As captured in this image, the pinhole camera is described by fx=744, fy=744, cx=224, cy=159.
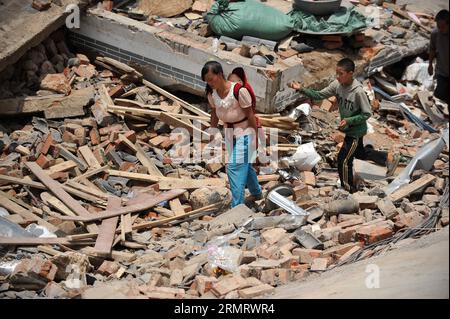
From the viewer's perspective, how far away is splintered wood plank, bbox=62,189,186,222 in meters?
8.20

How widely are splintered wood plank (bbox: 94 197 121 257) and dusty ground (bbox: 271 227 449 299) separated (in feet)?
6.93

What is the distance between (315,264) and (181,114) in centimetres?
409

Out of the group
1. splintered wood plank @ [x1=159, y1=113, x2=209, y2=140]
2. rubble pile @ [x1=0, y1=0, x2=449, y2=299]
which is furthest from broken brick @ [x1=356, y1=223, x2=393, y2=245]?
splintered wood plank @ [x1=159, y1=113, x2=209, y2=140]

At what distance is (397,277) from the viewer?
5535 mm

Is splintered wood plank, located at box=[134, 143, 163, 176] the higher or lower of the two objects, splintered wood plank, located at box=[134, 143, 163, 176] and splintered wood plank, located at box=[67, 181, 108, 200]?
the lower

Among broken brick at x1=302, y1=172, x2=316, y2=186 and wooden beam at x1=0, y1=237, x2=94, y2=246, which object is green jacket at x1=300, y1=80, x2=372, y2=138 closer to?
broken brick at x1=302, y1=172, x2=316, y2=186

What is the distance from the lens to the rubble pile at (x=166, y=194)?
6926mm

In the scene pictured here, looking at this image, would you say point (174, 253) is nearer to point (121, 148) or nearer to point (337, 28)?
point (121, 148)

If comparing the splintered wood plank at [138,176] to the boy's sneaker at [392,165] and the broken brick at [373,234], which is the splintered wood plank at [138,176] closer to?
the boy's sneaker at [392,165]

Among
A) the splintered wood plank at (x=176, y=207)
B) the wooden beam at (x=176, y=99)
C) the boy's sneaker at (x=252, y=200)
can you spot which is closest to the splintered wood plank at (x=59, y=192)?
the splintered wood plank at (x=176, y=207)

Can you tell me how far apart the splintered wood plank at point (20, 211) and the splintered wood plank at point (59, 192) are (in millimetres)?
349

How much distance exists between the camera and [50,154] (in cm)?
962

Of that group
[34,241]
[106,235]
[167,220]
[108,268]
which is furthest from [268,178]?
[34,241]

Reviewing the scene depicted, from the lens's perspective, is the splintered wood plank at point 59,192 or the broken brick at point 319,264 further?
the splintered wood plank at point 59,192
